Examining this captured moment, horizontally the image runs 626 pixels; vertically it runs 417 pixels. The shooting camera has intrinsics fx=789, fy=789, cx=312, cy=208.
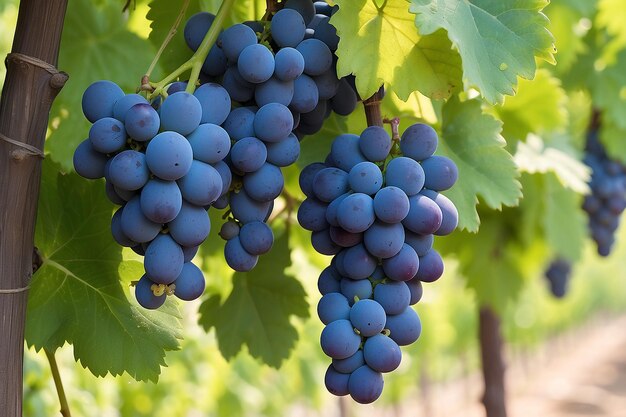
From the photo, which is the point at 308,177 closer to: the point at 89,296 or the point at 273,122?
the point at 273,122

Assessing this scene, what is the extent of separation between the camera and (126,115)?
619 mm

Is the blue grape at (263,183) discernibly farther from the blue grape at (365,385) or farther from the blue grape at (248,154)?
the blue grape at (365,385)

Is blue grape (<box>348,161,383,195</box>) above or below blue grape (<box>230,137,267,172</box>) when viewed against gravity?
below

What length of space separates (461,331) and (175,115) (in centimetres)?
898

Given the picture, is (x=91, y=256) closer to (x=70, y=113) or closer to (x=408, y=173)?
(x=408, y=173)

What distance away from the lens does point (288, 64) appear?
0.68 m

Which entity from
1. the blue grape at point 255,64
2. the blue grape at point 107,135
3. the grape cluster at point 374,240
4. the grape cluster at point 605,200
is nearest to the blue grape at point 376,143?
the grape cluster at point 374,240

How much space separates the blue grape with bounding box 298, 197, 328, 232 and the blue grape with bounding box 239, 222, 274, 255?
0.14ft

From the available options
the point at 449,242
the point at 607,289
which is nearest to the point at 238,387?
the point at 449,242

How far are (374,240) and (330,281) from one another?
0.24 feet

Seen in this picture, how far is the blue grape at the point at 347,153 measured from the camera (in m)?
0.71

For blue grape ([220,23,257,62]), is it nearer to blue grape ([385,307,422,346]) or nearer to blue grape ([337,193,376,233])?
blue grape ([337,193,376,233])

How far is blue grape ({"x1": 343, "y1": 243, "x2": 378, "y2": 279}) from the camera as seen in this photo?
0.67 m

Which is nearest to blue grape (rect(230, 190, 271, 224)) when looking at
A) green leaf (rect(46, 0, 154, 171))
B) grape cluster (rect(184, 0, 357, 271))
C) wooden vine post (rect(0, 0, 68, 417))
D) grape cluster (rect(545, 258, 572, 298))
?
grape cluster (rect(184, 0, 357, 271))
